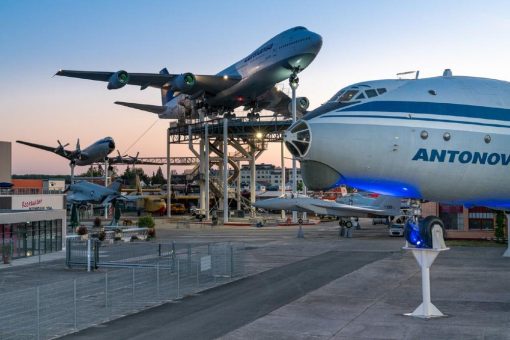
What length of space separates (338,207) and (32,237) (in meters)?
24.8

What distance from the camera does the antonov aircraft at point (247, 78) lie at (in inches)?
2311

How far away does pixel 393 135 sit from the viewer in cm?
1365

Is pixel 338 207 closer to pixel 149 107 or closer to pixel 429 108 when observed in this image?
pixel 429 108

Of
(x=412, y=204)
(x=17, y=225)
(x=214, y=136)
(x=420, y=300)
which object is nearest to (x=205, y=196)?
(x=214, y=136)

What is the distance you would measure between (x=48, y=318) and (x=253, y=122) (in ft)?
196

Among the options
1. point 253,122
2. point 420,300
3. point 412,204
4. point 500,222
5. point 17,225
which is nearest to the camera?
point 412,204

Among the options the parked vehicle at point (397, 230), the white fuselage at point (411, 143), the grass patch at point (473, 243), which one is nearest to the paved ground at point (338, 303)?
the white fuselage at point (411, 143)

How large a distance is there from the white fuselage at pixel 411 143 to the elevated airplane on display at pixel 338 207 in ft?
120

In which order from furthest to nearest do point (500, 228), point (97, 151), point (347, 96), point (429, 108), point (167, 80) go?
1. point (97, 151)
2. point (167, 80)
3. point (500, 228)
4. point (347, 96)
5. point (429, 108)

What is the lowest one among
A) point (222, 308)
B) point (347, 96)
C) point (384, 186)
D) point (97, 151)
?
point (222, 308)

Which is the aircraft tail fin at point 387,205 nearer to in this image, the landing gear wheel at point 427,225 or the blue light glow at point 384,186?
the landing gear wheel at point 427,225

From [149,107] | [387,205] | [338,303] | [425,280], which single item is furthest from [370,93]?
[149,107]

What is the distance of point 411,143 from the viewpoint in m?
13.6

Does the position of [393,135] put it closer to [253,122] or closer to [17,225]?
[17,225]
